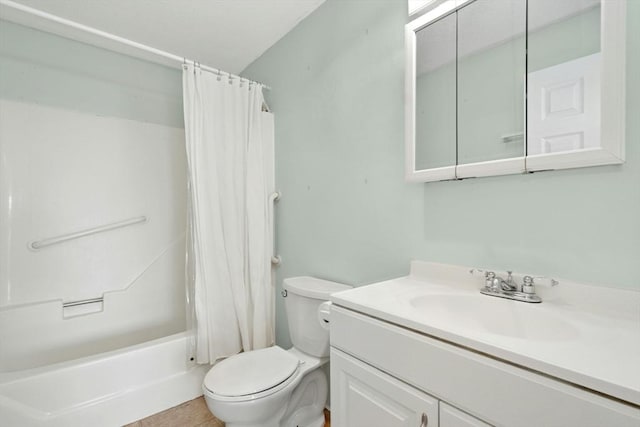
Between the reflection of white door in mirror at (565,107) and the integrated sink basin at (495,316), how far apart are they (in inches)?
19.2

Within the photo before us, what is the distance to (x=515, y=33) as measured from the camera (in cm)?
97

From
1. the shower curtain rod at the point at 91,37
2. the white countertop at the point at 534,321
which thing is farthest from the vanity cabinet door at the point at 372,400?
the shower curtain rod at the point at 91,37

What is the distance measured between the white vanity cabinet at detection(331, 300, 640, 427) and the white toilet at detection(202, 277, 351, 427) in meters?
0.34

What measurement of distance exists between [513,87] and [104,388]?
2.33 meters

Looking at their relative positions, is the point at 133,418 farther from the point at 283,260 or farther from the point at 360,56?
the point at 360,56

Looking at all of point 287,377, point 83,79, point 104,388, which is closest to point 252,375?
point 287,377

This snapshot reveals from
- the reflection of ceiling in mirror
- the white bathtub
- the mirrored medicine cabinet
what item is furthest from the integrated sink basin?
the white bathtub

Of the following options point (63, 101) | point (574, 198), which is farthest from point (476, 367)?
point (63, 101)

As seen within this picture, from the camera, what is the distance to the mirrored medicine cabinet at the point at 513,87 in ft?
2.55

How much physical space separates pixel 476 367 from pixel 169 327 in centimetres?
232

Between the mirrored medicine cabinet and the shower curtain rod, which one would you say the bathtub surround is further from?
the mirrored medicine cabinet

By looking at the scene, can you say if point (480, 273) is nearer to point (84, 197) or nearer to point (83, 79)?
point (84, 197)

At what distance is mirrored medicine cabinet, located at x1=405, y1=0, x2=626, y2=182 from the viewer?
78cm

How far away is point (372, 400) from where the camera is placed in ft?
2.83
